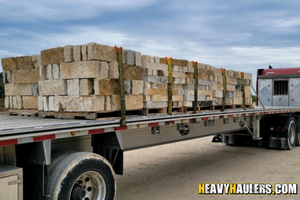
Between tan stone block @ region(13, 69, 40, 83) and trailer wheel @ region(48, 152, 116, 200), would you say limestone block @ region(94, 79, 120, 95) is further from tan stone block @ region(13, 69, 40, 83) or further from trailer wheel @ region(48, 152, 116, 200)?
tan stone block @ region(13, 69, 40, 83)

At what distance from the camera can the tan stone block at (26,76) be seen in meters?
5.75

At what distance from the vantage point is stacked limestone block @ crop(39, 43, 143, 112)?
15.6 ft

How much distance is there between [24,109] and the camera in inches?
238

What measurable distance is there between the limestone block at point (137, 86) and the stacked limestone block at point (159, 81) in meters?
0.14

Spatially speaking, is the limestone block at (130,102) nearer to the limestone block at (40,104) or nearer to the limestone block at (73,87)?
the limestone block at (73,87)

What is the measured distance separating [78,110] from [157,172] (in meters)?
3.70

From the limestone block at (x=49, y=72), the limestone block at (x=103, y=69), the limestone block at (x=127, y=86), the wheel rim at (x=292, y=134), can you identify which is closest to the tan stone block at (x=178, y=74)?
the limestone block at (x=127, y=86)

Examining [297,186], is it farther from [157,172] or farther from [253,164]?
[157,172]

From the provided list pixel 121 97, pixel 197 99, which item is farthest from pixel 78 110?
pixel 197 99

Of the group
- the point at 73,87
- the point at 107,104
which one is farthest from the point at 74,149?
the point at 73,87

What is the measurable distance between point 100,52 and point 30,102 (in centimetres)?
192

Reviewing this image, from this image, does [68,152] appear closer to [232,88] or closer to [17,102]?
[17,102]

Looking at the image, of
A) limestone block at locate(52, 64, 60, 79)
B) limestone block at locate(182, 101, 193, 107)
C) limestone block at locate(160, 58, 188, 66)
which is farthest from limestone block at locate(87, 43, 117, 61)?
limestone block at locate(182, 101, 193, 107)

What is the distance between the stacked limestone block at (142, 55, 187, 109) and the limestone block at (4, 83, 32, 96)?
6.95 ft
